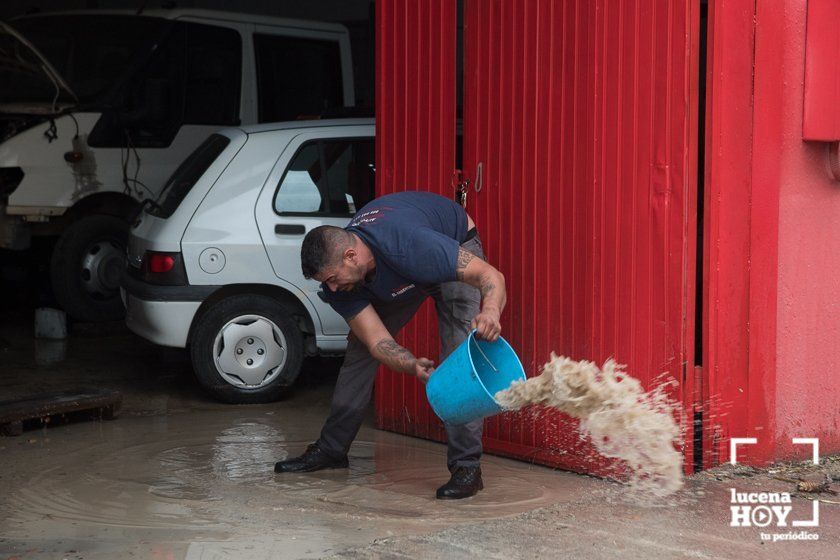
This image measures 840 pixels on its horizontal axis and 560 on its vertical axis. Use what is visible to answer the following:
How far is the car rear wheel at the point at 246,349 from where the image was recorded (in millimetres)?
7570

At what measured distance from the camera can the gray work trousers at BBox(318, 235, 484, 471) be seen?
5.55 meters

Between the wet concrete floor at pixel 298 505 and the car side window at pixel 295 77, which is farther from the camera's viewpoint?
the car side window at pixel 295 77

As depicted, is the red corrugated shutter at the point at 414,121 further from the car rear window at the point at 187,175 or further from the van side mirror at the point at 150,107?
the van side mirror at the point at 150,107

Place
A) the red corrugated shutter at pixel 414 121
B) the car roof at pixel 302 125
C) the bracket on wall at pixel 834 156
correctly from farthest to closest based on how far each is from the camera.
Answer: the car roof at pixel 302 125 < the red corrugated shutter at pixel 414 121 < the bracket on wall at pixel 834 156

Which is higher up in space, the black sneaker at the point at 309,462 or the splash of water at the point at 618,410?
the splash of water at the point at 618,410

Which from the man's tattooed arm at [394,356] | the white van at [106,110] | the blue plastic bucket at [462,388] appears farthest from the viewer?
the white van at [106,110]

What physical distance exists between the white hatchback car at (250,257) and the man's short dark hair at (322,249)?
8.72ft

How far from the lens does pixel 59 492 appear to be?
5.66 meters

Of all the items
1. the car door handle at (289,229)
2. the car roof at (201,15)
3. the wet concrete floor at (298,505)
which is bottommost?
the wet concrete floor at (298,505)

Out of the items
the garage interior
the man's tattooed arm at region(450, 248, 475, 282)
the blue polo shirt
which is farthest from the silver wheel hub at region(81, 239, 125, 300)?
the man's tattooed arm at region(450, 248, 475, 282)

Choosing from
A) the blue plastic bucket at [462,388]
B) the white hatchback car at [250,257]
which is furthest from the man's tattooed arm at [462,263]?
the white hatchback car at [250,257]

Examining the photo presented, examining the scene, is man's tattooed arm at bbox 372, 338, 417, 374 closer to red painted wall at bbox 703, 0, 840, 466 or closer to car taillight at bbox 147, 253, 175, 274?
red painted wall at bbox 703, 0, 840, 466

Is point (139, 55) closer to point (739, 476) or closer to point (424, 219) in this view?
point (424, 219)

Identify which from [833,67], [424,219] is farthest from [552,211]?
[833,67]
